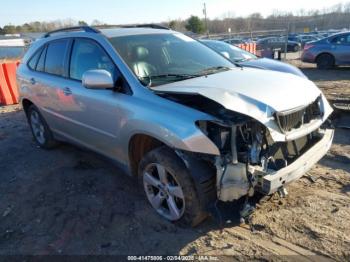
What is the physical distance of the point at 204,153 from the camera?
2.89 metres

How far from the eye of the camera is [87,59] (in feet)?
13.7

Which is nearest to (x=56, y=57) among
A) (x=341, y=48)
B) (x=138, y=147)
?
(x=138, y=147)

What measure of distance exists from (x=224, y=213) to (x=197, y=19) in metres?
57.7

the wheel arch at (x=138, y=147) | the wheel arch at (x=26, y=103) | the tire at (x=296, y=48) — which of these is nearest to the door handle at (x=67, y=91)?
the wheel arch at (x=138, y=147)

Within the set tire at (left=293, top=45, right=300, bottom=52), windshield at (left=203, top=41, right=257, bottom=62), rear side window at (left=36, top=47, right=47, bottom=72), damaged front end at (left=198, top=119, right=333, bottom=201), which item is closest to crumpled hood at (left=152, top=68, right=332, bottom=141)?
damaged front end at (left=198, top=119, right=333, bottom=201)

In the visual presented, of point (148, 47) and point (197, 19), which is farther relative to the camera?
point (197, 19)

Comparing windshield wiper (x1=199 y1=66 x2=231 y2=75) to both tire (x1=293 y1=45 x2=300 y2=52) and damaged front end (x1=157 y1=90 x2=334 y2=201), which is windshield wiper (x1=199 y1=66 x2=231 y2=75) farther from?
tire (x1=293 y1=45 x2=300 y2=52)

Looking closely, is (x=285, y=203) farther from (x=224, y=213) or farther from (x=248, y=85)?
(x=248, y=85)

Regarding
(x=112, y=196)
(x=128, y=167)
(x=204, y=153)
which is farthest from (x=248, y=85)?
(x=112, y=196)

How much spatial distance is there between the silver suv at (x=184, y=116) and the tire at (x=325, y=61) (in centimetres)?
1143

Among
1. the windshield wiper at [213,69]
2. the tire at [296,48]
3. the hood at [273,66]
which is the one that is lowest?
the tire at [296,48]

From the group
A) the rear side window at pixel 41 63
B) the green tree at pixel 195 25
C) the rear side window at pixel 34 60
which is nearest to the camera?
the rear side window at pixel 41 63

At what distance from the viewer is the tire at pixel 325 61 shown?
14219 mm

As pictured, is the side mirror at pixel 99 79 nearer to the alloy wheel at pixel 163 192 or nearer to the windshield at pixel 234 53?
the alloy wheel at pixel 163 192
